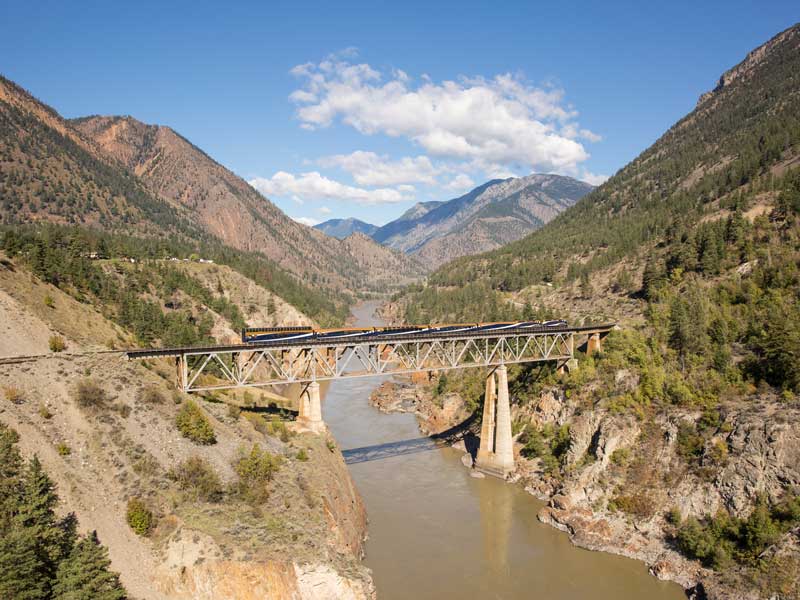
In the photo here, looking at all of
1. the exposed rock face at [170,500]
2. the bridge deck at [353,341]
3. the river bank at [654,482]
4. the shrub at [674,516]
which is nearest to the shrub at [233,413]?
the exposed rock face at [170,500]

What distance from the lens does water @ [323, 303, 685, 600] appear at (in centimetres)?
3528

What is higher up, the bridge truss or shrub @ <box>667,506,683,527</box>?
the bridge truss

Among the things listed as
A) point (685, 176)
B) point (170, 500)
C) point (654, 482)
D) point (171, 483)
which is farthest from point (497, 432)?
point (685, 176)

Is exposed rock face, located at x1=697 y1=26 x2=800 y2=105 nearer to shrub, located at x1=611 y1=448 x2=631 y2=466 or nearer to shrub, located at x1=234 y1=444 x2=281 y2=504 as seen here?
shrub, located at x1=611 y1=448 x2=631 y2=466

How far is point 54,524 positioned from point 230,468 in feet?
34.0

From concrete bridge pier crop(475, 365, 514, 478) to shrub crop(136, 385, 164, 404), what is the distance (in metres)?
32.1

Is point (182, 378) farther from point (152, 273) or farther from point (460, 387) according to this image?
point (152, 273)

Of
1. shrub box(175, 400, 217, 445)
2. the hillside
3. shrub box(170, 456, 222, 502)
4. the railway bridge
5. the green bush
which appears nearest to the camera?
shrub box(170, 456, 222, 502)

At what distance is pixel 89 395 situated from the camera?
33.3 metres

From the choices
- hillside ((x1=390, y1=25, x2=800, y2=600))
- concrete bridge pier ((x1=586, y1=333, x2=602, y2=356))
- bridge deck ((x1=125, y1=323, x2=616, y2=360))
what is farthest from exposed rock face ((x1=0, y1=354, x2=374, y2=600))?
concrete bridge pier ((x1=586, y1=333, x2=602, y2=356))

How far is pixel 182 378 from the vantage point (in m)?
40.2

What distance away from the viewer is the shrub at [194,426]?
3469 cm

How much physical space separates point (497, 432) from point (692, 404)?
18.4 meters

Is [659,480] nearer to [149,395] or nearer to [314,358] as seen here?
[314,358]
